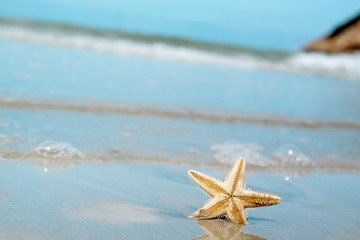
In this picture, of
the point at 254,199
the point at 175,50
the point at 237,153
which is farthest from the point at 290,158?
the point at 175,50

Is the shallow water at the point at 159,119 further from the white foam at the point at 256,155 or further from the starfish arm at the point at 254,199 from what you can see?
the starfish arm at the point at 254,199

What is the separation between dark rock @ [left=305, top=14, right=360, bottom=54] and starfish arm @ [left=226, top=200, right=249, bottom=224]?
20272 mm

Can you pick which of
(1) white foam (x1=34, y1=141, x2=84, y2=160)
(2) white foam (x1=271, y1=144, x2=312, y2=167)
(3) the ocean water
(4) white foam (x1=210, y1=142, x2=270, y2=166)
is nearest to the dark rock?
(3) the ocean water

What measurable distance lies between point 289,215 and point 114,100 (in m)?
3.72

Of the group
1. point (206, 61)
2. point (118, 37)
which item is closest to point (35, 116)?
point (206, 61)

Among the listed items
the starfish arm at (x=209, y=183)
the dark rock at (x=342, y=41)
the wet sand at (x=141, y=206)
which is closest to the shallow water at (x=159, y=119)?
the wet sand at (x=141, y=206)

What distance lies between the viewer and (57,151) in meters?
4.34

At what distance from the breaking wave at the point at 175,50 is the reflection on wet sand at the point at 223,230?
36.5ft

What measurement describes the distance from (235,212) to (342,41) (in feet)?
69.6

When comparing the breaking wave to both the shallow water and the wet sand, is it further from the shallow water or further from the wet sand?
the wet sand

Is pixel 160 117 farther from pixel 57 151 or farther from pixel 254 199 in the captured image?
pixel 254 199

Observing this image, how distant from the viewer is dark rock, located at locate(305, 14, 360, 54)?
21.9 meters

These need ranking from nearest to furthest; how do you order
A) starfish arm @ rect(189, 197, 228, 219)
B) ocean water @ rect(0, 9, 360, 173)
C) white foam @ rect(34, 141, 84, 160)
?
starfish arm @ rect(189, 197, 228, 219) < white foam @ rect(34, 141, 84, 160) < ocean water @ rect(0, 9, 360, 173)

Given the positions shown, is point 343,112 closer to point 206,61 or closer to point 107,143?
point 107,143
